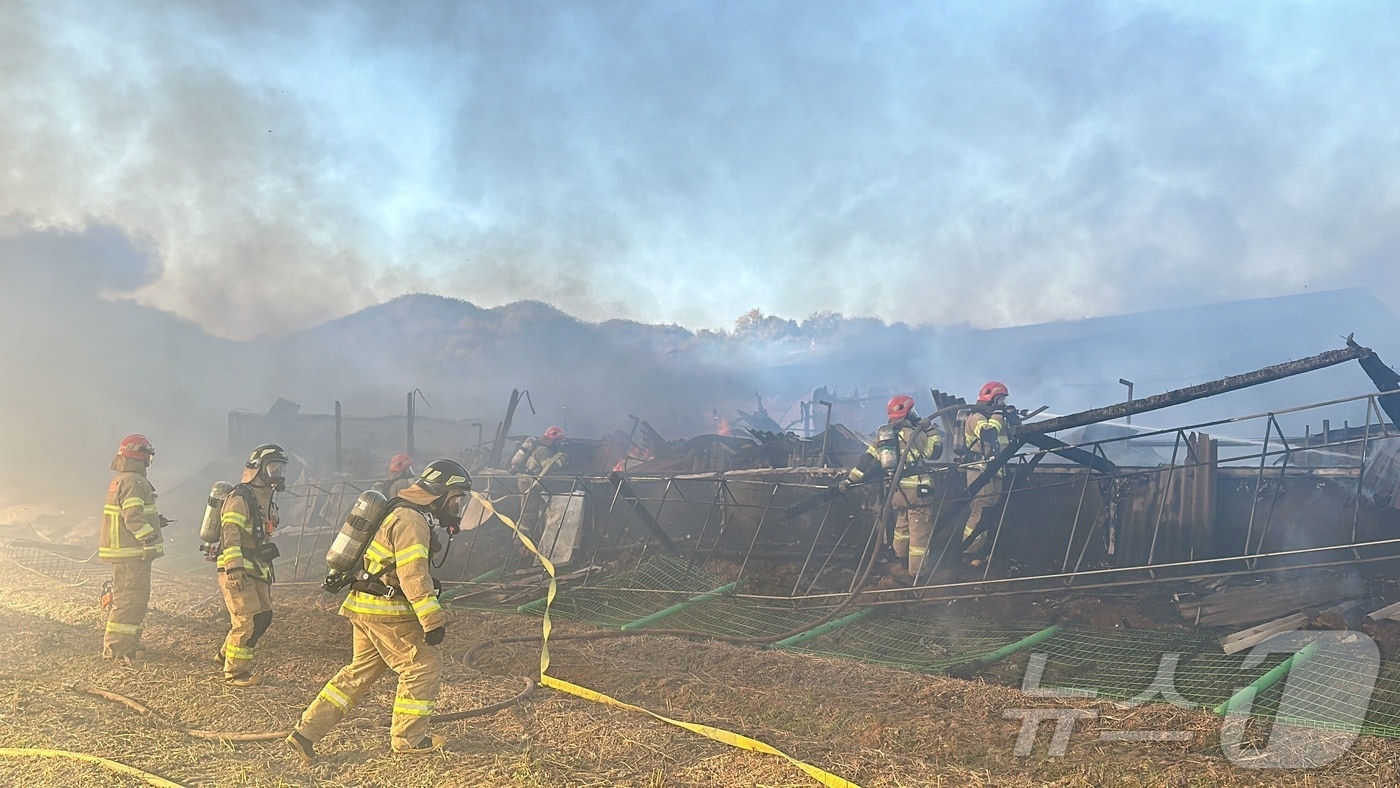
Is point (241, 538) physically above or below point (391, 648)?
above

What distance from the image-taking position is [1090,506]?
960 centimetres

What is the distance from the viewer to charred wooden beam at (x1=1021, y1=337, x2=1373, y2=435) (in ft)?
25.8

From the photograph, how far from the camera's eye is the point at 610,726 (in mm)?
5660

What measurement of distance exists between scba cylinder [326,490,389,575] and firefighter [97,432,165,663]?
14.5 feet

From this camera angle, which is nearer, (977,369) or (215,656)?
(215,656)

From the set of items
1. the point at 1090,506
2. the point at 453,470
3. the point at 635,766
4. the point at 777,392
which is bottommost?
the point at 635,766

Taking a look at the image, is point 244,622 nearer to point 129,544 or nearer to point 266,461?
point 266,461

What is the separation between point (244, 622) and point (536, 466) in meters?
8.56

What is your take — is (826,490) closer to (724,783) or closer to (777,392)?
(724,783)

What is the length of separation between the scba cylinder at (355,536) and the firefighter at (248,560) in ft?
9.02

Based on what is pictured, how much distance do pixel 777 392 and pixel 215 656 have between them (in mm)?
28974

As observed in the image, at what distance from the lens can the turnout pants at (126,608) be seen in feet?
26.6

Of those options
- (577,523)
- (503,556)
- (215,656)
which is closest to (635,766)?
(215,656)

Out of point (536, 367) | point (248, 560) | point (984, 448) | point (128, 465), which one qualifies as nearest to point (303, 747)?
point (248, 560)
